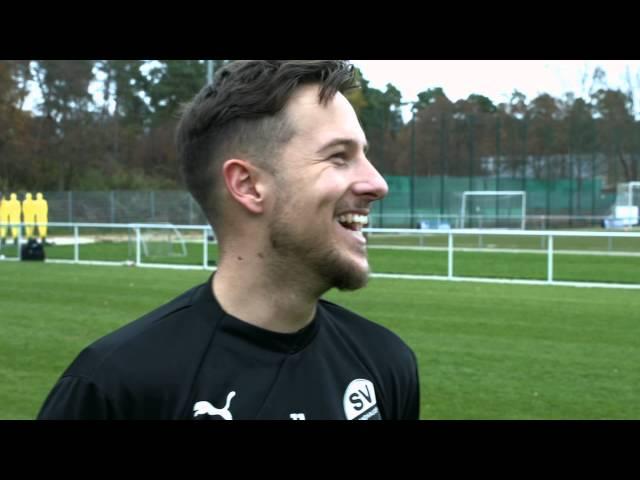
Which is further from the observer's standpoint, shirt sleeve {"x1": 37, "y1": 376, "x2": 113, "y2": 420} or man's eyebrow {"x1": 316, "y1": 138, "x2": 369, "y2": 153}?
man's eyebrow {"x1": 316, "y1": 138, "x2": 369, "y2": 153}

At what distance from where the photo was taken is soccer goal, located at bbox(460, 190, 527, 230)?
Result: 41.8m

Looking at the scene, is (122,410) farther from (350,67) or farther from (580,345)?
(580,345)

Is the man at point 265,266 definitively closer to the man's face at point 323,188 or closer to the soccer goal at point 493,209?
the man's face at point 323,188

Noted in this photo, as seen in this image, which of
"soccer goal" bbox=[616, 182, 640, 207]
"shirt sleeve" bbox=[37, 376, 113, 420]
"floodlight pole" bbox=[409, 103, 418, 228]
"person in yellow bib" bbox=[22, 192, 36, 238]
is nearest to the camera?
"shirt sleeve" bbox=[37, 376, 113, 420]

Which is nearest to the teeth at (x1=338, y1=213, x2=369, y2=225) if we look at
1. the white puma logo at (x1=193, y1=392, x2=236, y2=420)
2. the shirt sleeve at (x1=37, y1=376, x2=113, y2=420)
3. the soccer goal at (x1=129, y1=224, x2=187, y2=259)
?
the white puma logo at (x1=193, y1=392, x2=236, y2=420)

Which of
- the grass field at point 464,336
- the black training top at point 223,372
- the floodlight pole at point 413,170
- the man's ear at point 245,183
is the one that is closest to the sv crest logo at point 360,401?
the black training top at point 223,372

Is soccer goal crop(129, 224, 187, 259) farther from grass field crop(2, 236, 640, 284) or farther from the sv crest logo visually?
the sv crest logo

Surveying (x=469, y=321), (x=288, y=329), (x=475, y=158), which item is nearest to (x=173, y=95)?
(x=475, y=158)

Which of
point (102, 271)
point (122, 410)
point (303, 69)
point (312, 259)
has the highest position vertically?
point (303, 69)

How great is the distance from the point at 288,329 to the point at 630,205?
148 ft

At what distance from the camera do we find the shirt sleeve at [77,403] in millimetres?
1888

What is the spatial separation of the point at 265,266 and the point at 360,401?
43cm

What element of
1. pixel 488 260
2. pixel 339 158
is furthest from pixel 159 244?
pixel 339 158

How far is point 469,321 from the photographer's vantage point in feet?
38.8
